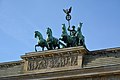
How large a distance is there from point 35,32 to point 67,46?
2.94 metres

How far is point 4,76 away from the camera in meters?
31.2

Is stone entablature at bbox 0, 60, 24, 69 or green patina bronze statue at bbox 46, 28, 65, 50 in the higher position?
green patina bronze statue at bbox 46, 28, 65, 50

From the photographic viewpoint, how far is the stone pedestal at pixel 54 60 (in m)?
28.7

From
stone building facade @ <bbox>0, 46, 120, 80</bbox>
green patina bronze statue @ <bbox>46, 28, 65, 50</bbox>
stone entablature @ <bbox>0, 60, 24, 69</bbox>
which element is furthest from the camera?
stone entablature @ <bbox>0, 60, 24, 69</bbox>

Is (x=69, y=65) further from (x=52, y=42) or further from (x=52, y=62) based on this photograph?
(x=52, y=42)

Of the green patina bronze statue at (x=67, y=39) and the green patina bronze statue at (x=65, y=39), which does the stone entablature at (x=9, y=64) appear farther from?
the green patina bronze statue at (x=67, y=39)

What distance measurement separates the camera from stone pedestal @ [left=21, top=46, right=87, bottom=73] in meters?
28.7

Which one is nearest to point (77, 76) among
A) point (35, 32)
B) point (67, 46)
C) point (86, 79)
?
point (86, 79)

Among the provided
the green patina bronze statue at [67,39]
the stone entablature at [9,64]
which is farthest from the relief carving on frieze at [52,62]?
the stone entablature at [9,64]

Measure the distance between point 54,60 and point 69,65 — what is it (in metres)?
1.26

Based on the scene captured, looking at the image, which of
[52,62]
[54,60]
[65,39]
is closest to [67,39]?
[65,39]

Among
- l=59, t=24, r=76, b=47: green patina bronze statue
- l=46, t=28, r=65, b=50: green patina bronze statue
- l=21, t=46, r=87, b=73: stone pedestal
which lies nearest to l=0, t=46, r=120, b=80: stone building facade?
l=21, t=46, r=87, b=73: stone pedestal

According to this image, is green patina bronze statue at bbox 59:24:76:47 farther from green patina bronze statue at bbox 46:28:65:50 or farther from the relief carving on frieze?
the relief carving on frieze

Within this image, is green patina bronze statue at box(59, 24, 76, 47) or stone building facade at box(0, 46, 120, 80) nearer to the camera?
stone building facade at box(0, 46, 120, 80)
